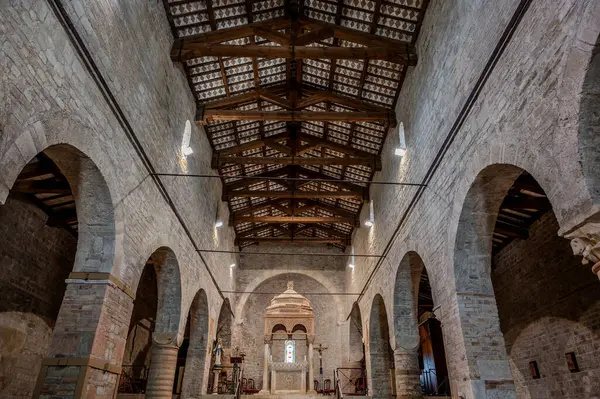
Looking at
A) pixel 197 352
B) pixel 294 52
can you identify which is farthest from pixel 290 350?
pixel 294 52

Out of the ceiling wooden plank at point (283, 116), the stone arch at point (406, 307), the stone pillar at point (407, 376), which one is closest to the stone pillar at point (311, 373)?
the stone pillar at point (407, 376)

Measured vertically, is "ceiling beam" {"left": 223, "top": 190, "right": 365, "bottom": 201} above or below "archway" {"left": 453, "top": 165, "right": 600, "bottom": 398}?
above

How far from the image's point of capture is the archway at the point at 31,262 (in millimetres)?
9719

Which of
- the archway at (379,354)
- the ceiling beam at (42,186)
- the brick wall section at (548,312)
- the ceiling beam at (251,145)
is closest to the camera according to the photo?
the ceiling beam at (42,186)

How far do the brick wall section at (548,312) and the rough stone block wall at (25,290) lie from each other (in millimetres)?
13545

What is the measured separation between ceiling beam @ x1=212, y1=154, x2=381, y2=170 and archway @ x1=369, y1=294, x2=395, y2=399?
496 centimetres

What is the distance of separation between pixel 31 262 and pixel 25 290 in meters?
0.74

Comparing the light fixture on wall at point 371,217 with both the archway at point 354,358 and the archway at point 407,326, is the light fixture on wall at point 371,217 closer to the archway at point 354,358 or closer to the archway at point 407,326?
the archway at point 407,326

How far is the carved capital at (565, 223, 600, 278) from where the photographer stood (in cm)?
422

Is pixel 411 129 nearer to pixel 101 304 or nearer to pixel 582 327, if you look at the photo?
pixel 582 327

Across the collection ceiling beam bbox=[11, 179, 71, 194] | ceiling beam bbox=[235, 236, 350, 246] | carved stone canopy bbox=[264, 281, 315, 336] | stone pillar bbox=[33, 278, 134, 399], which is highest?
ceiling beam bbox=[235, 236, 350, 246]

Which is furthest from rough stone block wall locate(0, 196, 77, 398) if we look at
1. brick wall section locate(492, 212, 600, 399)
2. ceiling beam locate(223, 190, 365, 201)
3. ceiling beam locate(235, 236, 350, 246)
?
brick wall section locate(492, 212, 600, 399)

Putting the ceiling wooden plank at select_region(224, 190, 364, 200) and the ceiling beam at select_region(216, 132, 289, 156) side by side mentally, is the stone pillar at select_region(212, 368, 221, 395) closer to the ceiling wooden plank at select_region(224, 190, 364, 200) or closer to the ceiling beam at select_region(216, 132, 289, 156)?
the ceiling wooden plank at select_region(224, 190, 364, 200)

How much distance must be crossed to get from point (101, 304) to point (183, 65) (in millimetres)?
7320
